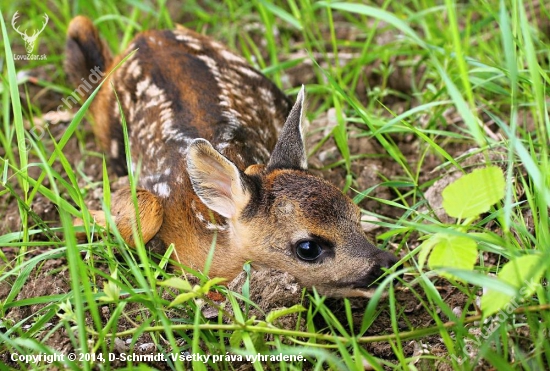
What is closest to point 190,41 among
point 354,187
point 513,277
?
point 354,187

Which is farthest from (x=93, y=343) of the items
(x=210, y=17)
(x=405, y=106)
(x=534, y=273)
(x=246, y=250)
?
(x=210, y=17)

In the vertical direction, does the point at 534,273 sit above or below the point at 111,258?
above

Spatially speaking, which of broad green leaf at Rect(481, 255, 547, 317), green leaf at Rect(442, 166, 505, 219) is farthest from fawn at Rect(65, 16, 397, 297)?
broad green leaf at Rect(481, 255, 547, 317)

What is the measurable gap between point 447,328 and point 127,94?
2.94 m

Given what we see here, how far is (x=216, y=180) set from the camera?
406 centimetres

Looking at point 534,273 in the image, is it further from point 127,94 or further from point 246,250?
point 127,94

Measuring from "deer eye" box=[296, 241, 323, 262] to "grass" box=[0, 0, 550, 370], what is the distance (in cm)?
24

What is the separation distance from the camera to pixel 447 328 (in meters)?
3.17

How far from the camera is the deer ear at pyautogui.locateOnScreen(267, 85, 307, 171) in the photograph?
4.24 metres

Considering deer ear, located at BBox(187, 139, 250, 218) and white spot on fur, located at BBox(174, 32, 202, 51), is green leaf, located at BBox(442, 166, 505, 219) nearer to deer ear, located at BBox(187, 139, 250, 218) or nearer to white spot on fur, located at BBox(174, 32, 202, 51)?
deer ear, located at BBox(187, 139, 250, 218)

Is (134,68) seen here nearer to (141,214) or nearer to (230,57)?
(230,57)

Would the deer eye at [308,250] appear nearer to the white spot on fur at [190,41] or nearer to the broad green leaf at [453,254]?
the broad green leaf at [453,254]

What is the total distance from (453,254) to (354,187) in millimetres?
2140

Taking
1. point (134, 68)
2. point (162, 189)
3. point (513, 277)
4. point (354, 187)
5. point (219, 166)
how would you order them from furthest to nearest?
point (134, 68)
point (354, 187)
point (162, 189)
point (219, 166)
point (513, 277)
